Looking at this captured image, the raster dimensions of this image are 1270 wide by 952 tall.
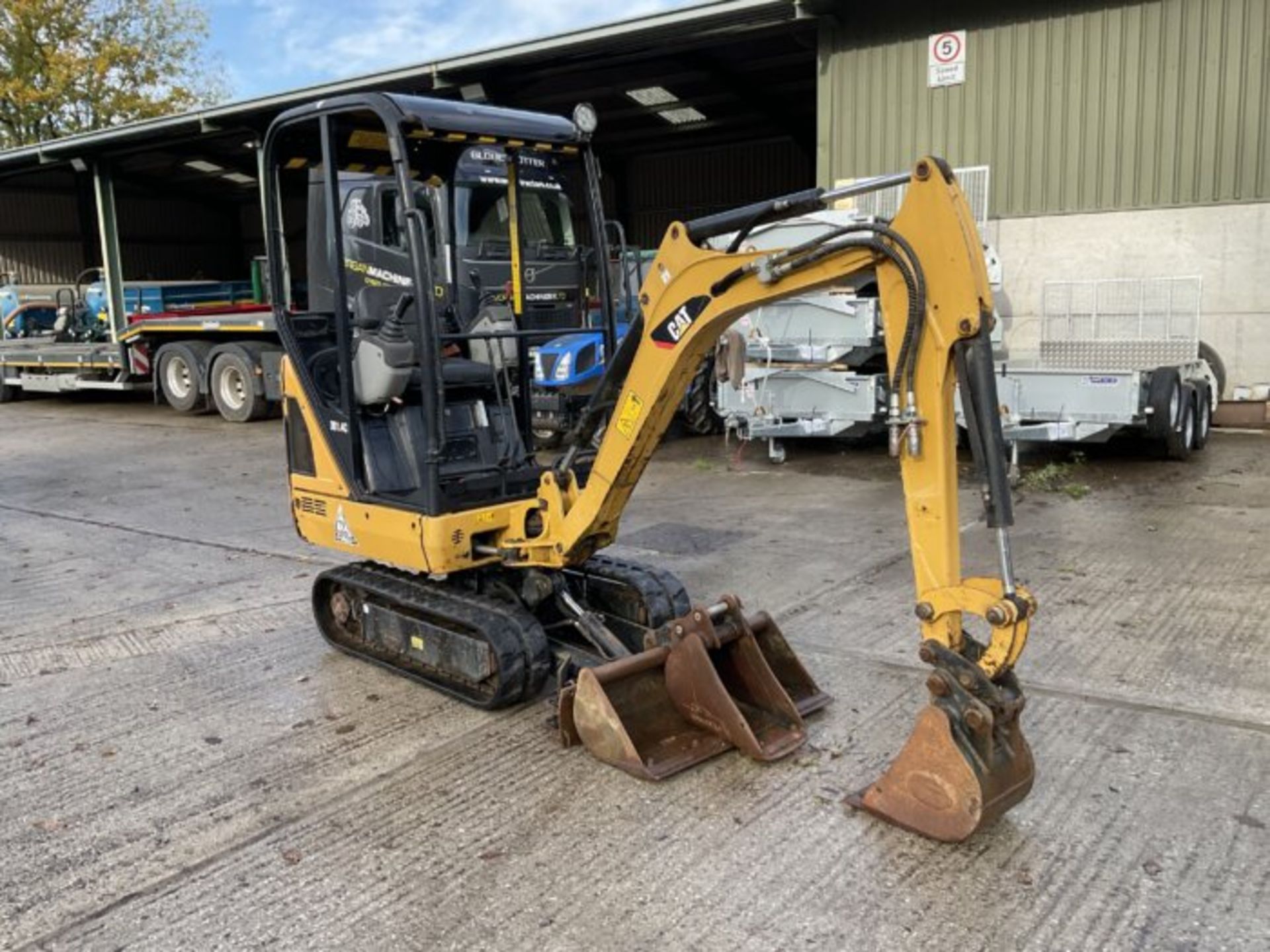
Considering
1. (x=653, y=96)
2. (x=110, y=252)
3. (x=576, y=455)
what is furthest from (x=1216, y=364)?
(x=110, y=252)

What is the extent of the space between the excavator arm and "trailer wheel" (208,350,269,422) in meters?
12.3

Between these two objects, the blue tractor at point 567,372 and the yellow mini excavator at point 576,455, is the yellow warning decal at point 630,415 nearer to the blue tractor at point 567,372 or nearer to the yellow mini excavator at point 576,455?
the yellow mini excavator at point 576,455

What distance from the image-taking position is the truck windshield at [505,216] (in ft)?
24.1

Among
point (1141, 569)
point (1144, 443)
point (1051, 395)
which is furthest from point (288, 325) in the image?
point (1144, 443)

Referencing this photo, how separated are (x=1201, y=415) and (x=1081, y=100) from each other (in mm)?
4167

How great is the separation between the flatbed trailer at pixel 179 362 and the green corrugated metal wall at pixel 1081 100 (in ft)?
27.8

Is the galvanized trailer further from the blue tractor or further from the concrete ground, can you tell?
the blue tractor

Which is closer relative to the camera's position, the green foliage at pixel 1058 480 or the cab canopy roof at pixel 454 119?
the cab canopy roof at pixel 454 119

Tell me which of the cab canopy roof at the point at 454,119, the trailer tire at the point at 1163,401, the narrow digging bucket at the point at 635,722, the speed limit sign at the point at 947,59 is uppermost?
the speed limit sign at the point at 947,59

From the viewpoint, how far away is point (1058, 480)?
919 cm

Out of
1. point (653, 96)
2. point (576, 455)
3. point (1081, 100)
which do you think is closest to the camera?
point (576, 455)

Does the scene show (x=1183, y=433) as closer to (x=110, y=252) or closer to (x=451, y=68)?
(x=451, y=68)

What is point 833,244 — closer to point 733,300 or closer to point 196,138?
point 733,300

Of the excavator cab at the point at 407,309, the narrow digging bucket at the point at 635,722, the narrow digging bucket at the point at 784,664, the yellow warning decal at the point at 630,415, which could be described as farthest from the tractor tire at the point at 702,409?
the narrow digging bucket at the point at 635,722
